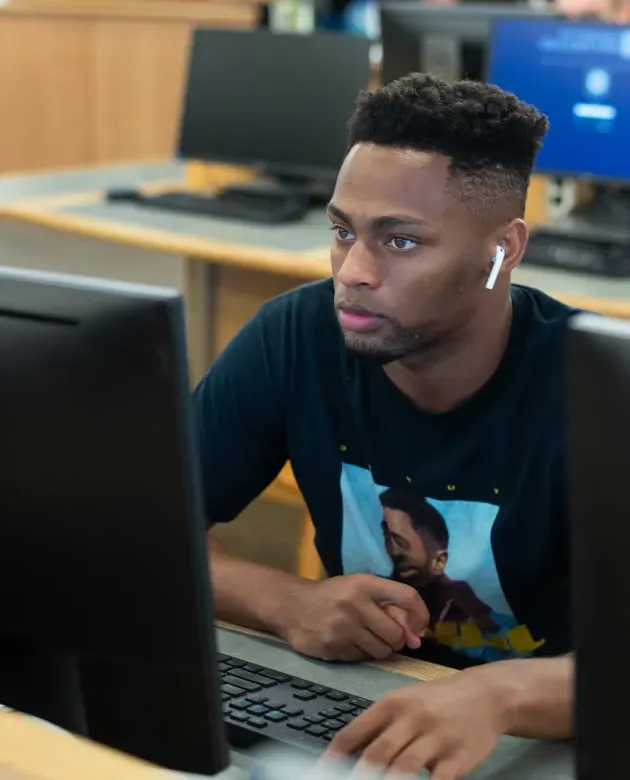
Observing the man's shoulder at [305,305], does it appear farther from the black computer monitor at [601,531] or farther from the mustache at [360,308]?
the black computer monitor at [601,531]

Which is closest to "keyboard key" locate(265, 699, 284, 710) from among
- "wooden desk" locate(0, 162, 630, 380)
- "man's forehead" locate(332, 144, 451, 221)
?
"man's forehead" locate(332, 144, 451, 221)

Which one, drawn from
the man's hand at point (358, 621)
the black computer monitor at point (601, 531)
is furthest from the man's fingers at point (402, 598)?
the black computer monitor at point (601, 531)

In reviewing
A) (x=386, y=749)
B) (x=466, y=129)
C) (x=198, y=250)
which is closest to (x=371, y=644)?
(x=386, y=749)

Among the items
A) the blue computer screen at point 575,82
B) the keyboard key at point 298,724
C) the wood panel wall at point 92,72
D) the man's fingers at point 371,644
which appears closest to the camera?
the keyboard key at point 298,724

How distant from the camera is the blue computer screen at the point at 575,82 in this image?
8.87 feet

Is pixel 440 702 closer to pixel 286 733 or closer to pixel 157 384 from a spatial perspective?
pixel 286 733

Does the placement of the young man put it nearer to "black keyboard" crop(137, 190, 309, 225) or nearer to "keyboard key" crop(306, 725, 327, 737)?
"keyboard key" crop(306, 725, 327, 737)

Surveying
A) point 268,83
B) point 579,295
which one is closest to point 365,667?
point 579,295

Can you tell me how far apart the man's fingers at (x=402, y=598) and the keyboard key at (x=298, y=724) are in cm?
18

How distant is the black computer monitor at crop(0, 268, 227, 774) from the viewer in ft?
2.33

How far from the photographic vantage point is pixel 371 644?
3.69ft

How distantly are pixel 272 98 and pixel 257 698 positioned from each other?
2.42m

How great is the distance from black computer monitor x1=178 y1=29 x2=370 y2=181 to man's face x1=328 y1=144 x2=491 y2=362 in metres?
1.90

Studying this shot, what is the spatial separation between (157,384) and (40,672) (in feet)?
0.81
